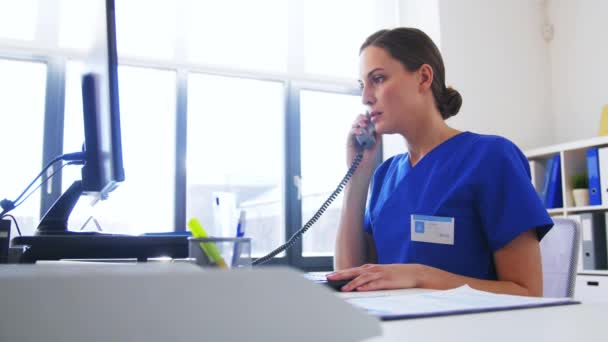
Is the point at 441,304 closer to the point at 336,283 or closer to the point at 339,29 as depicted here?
the point at 336,283

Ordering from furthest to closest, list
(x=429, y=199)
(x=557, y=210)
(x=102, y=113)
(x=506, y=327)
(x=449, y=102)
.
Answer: (x=557, y=210), (x=449, y=102), (x=429, y=199), (x=102, y=113), (x=506, y=327)

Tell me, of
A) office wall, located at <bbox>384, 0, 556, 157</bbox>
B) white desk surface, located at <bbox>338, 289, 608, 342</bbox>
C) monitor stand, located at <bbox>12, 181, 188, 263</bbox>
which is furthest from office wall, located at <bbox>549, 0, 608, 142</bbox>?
white desk surface, located at <bbox>338, 289, 608, 342</bbox>

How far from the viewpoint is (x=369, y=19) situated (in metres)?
3.49

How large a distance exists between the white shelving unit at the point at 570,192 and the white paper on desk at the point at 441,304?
2255mm

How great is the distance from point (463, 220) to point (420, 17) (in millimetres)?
2480

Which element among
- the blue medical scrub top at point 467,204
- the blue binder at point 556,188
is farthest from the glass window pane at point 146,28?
the blue binder at point 556,188

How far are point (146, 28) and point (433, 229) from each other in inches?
89.0

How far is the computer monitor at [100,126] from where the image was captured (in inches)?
40.7

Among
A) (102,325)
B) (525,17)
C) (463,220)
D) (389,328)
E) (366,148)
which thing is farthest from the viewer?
(525,17)

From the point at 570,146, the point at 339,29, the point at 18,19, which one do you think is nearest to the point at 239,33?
the point at 339,29

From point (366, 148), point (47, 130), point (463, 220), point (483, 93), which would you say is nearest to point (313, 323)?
point (463, 220)

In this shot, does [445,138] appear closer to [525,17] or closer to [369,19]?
[369,19]

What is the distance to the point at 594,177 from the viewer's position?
108 inches

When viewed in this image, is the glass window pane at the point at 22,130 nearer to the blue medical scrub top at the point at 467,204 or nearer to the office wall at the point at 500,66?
the blue medical scrub top at the point at 467,204
